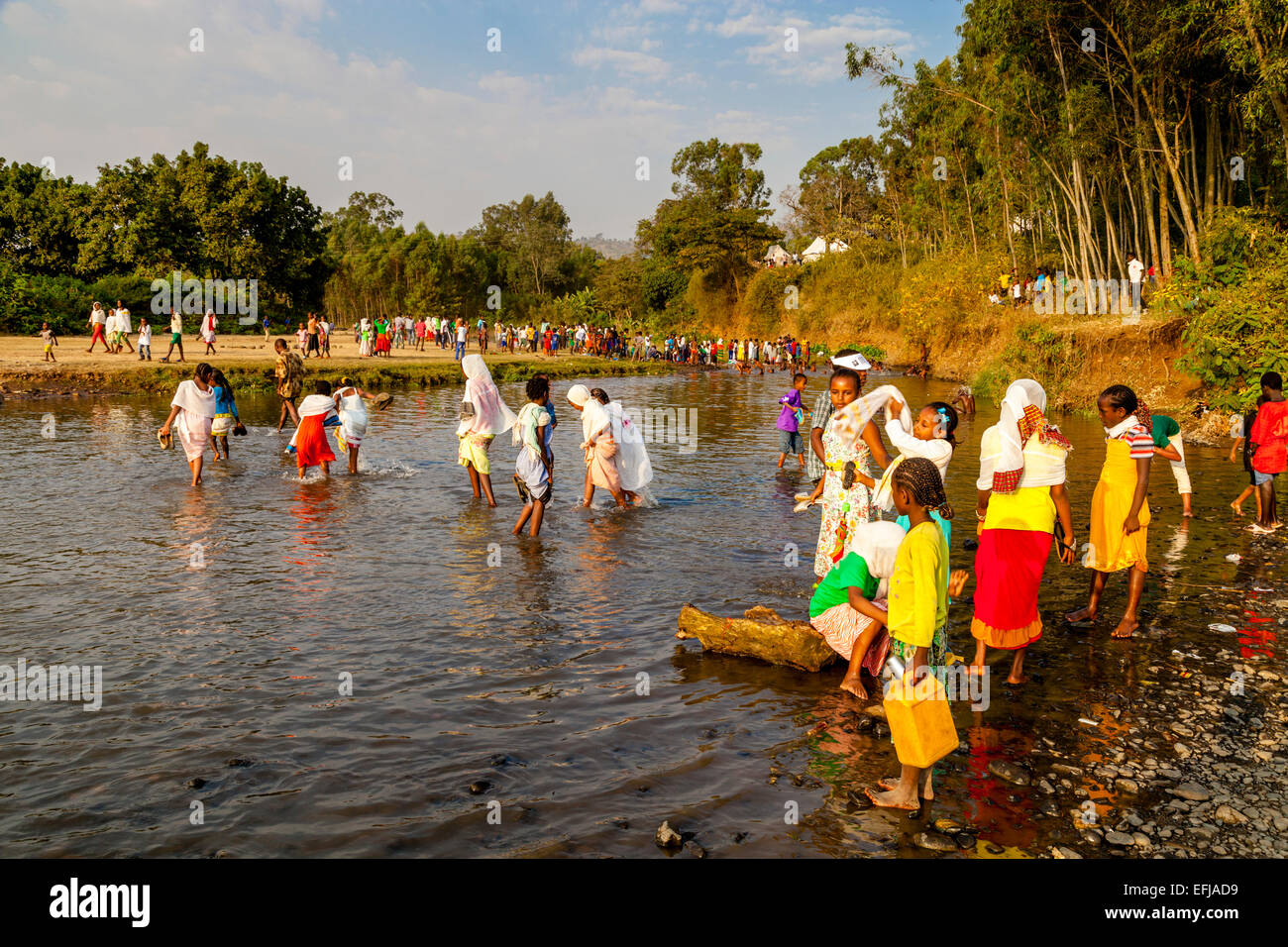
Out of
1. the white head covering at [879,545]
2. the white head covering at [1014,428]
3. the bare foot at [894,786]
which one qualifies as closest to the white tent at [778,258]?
the white head covering at [1014,428]

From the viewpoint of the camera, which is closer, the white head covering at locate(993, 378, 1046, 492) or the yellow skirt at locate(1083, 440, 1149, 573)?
the white head covering at locate(993, 378, 1046, 492)

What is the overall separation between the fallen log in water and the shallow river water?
0.15 metres

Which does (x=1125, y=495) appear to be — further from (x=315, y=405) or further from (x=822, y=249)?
(x=822, y=249)

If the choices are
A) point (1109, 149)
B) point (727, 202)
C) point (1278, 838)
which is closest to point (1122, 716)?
point (1278, 838)

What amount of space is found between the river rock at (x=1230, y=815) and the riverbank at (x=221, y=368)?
28.5 metres

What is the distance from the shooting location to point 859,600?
5301 mm

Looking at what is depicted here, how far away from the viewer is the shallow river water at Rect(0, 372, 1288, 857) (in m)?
4.60

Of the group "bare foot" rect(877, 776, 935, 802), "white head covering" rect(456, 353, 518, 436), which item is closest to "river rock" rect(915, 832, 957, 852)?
"bare foot" rect(877, 776, 935, 802)

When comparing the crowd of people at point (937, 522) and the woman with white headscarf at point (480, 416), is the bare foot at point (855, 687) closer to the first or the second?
the crowd of people at point (937, 522)

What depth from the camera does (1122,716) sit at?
5715mm

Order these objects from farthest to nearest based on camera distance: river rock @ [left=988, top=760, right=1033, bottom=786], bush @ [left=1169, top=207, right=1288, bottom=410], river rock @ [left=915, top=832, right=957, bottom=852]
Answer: bush @ [left=1169, top=207, right=1288, bottom=410] < river rock @ [left=988, top=760, right=1033, bottom=786] < river rock @ [left=915, top=832, right=957, bottom=852]

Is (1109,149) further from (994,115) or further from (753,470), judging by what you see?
(753,470)

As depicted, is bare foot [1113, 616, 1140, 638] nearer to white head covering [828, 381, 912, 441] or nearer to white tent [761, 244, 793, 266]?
white head covering [828, 381, 912, 441]
